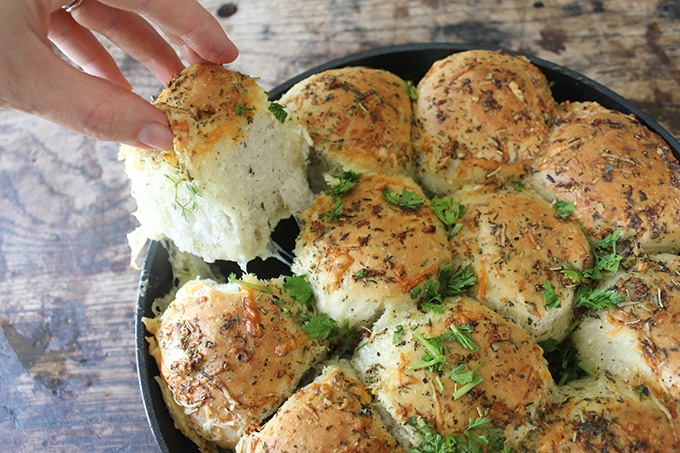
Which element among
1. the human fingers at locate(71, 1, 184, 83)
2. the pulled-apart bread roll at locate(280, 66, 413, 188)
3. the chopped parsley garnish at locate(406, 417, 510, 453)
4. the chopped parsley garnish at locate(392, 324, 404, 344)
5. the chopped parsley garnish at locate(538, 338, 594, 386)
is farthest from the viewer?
the human fingers at locate(71, 1, 184, 83)

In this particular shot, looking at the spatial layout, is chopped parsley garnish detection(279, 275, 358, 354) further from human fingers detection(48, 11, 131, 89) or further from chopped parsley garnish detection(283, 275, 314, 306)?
human fingers detection(48, 11, 131, 89)

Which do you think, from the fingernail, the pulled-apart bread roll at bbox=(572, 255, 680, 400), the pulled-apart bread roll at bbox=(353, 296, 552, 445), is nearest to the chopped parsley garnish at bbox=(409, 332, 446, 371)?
the pulled-apart bread roll at bbox=(353, 296, 552, 445)

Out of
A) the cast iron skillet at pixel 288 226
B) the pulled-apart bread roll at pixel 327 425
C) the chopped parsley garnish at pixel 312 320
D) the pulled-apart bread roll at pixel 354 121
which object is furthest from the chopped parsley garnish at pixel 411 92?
the pulled-apart bread roll at pixel 327 425

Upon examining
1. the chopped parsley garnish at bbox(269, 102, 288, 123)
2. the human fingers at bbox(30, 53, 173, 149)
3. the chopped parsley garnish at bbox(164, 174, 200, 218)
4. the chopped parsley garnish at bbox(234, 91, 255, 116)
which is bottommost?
the chopped parsley garnish at bbox(164, 174, 200, 218)

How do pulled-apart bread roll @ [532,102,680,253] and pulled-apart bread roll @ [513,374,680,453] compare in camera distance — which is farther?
pulled-apart bread roll @ [532,102,680,253]

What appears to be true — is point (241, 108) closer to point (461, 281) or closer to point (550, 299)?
point (461, 281)

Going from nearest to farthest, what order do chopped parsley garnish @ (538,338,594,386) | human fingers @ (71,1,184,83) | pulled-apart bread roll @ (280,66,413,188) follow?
chopped parsley garnish @ (538,338,594,386) → pulled-apart bread roll @ (280,66,413,188) → human fingers @ (71,1,184,83)
